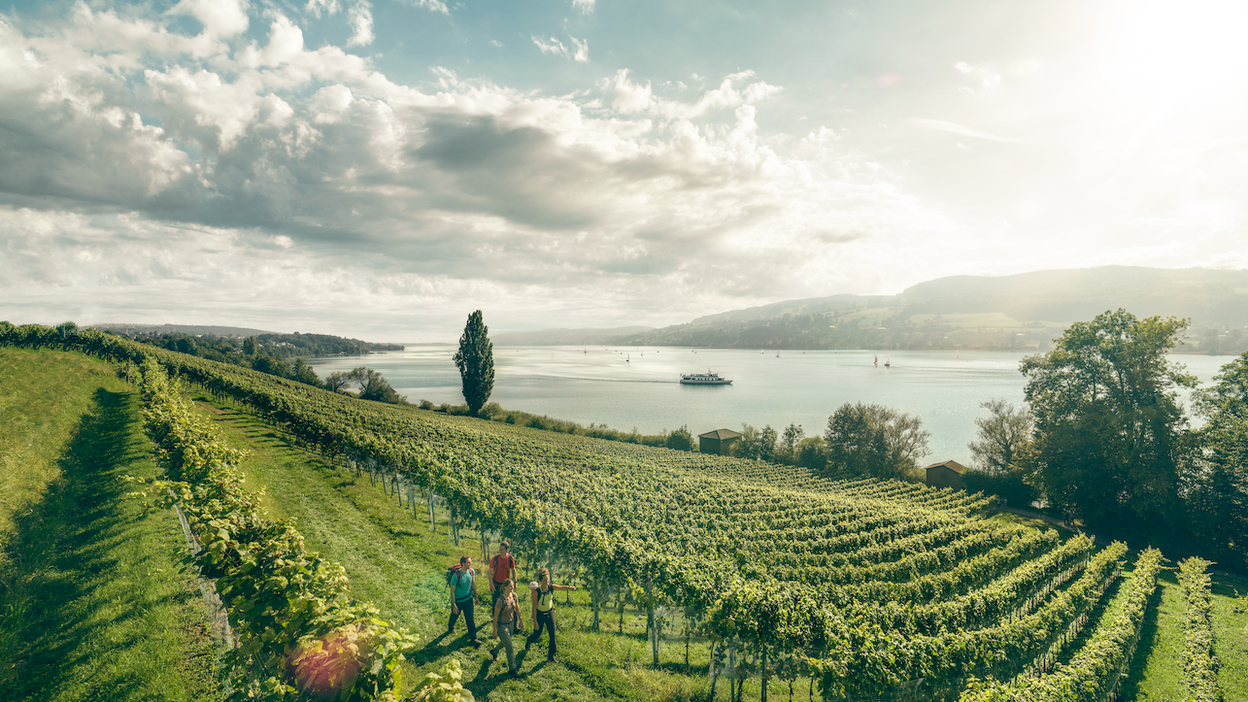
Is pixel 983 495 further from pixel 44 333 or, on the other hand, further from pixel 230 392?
pixel 44 333

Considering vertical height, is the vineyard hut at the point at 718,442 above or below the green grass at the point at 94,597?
below

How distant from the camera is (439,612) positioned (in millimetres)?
10320

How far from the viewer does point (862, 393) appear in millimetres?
115062

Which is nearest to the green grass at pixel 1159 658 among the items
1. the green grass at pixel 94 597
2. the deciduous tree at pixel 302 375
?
the green grass at pixel 94 597

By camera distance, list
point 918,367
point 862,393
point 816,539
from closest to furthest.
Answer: point 816,539 < point 862,393 < point 918,367

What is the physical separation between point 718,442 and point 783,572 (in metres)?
40.1

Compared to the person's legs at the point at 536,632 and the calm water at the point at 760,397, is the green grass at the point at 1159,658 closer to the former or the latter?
the person's legs at the point at 536,632

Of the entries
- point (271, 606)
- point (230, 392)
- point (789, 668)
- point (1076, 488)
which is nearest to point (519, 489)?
point (789, 668)

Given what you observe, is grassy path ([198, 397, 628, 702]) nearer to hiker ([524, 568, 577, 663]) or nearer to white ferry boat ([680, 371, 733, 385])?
hiker ([524, 568, 577, 663])

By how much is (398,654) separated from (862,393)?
12775 centimetres

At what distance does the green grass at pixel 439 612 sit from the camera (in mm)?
8375

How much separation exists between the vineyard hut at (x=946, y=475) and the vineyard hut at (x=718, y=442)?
2018cm

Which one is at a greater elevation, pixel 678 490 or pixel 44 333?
pixel 44 333

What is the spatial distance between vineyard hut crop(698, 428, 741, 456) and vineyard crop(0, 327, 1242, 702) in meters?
21.8
